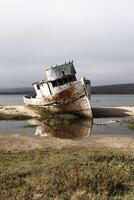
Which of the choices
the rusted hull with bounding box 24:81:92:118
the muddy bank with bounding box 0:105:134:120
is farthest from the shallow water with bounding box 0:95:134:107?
the rusted hull with bounding box 24:81:92:118

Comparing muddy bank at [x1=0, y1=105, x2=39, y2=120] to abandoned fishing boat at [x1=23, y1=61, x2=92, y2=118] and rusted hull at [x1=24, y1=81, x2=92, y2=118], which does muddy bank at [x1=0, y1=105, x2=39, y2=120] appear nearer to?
abandoned fishing boat at [x1=23, y1=61, x2=92, y2=118]

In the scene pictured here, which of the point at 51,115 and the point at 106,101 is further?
the point at 106,101

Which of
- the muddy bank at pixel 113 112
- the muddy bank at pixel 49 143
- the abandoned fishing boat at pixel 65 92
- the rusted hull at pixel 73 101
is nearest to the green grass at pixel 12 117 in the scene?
the abandoned fishing boat at pixel 65 92

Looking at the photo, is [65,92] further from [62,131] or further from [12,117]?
[62,131]

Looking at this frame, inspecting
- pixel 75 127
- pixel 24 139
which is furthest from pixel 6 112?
pixel 24 139

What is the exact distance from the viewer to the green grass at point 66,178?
28.1ft

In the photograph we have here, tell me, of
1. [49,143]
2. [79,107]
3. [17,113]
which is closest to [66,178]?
[49,143]

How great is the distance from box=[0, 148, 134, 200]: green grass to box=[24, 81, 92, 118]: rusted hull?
28.7 meters

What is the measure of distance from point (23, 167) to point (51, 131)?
19018 mm

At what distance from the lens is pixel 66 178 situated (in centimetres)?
944

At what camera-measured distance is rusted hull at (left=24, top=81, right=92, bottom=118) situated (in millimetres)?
43906

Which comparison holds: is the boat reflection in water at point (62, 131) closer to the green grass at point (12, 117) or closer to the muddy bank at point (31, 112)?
the green grass at point (12, 117)

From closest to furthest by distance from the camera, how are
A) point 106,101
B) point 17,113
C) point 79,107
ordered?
point 79,107 → point 17,113 → point 106,101

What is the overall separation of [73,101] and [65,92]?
1.20 m
